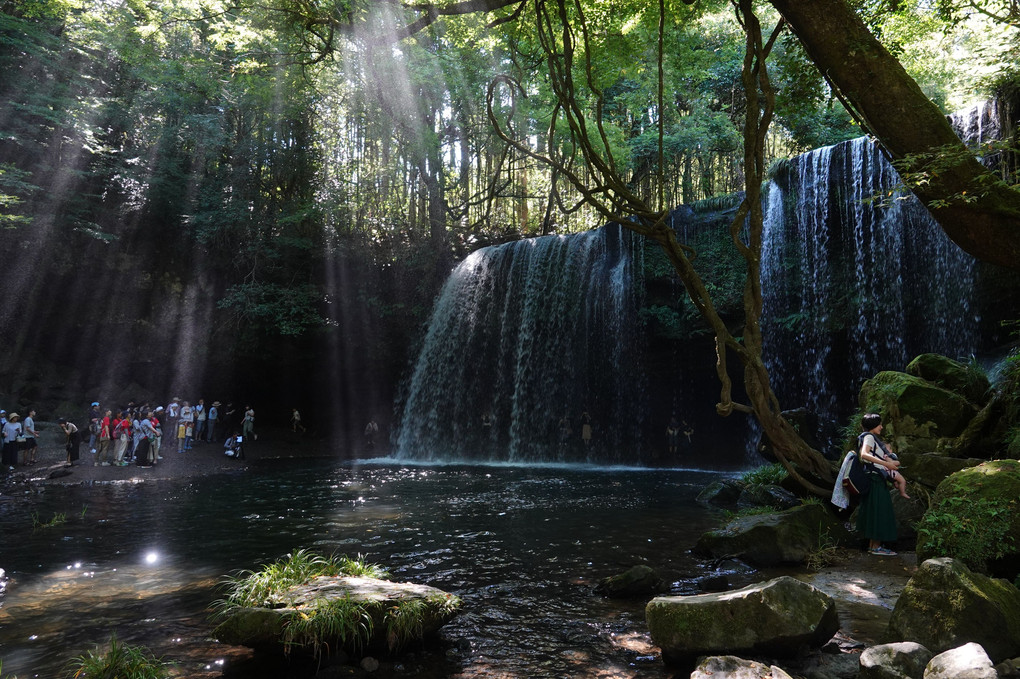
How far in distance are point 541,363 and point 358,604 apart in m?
15.9

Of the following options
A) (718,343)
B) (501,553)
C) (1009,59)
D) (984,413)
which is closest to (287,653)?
(501,553)

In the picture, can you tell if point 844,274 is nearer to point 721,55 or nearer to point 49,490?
point 721,55

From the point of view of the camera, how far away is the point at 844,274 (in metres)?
15.9

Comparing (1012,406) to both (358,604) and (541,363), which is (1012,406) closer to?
(358,604)

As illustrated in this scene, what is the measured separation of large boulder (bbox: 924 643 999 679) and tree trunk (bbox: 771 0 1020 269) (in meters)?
3.13

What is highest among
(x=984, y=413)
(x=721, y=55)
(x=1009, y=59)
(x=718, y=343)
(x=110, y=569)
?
(x=721, y=55)

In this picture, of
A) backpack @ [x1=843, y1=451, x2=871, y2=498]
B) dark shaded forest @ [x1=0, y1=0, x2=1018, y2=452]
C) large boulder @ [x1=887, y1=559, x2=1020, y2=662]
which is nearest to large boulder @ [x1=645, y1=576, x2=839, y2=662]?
large boulder @ [x1=887, y1=559, x2=1020, y2=662]

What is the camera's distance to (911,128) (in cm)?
486

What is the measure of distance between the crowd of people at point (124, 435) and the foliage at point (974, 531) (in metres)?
18.3

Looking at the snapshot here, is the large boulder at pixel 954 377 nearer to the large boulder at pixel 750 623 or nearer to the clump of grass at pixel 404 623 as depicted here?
the large boulder at pixel 750 623

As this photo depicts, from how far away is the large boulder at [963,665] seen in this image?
→ 2947 mm

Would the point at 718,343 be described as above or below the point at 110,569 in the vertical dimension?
above

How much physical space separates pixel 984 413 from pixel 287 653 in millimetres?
8340

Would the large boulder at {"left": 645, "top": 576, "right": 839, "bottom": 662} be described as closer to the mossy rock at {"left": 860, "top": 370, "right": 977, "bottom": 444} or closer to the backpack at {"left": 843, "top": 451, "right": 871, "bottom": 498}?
the backpack at {"left": 843, "top": 451, "right": 871, "bottom": 498}
